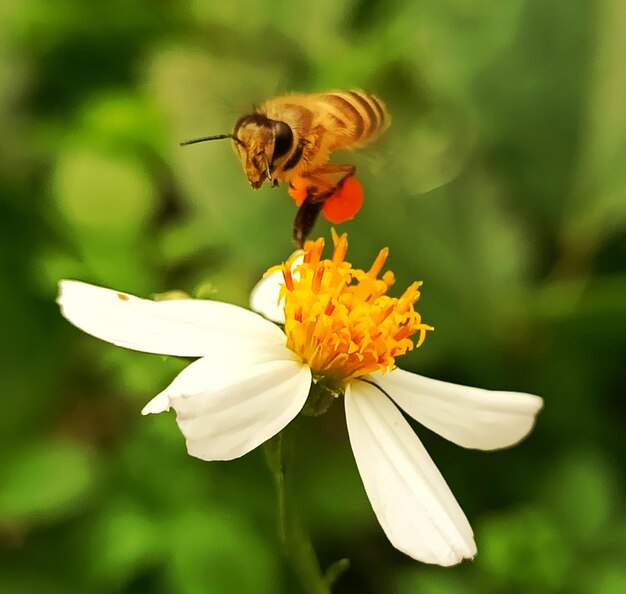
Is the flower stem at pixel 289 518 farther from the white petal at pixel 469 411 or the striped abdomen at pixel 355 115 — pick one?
the striped abdomen at pixel 355 115

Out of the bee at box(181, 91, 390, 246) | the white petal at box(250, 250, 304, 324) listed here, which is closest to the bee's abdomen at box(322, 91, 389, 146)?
the bee at box(181, 91, 390, 246)

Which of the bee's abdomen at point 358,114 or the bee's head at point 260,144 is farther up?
the bee's head at point 260,144

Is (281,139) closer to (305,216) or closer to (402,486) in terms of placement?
(305,216)

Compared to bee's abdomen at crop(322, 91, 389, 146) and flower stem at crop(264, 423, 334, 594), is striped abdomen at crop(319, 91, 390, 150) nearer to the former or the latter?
bee's abdomen at crop(322, 91, 389, 146)

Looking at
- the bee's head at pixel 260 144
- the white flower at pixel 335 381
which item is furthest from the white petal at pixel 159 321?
the bee's head at pixel 260 144

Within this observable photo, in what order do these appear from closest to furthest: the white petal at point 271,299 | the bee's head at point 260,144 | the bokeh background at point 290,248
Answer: the bee's head at point 260,144, the white petal at point 271,299, the bokeh background at point 290,248

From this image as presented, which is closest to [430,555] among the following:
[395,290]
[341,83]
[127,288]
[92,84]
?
[127,288]

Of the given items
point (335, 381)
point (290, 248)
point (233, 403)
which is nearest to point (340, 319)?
point (335, 381)
